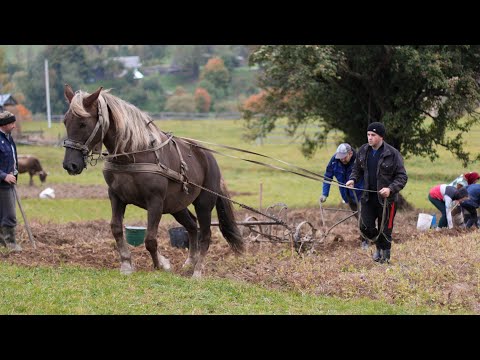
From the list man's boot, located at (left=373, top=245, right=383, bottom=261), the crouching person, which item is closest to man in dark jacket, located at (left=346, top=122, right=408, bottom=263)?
man's boot, located at (left=373, top=245, right=383, bottom=261)

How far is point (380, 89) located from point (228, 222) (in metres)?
9.71

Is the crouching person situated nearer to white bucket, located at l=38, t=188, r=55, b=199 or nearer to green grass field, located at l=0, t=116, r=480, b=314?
green grass field, located at l=0, t=116, r=480, b=314

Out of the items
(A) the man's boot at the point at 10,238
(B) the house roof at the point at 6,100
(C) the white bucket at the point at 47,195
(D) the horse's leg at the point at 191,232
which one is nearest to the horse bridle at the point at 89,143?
(D) the horse's leg at the point at 191,232

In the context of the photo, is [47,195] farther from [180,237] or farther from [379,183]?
[379,183]

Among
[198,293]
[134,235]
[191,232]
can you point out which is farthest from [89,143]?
[134,235]

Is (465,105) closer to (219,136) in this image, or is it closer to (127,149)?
(127,149)

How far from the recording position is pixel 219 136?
1978 inches

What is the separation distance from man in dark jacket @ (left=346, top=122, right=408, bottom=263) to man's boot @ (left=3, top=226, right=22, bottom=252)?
5.15m

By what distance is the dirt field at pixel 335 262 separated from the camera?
8320mm

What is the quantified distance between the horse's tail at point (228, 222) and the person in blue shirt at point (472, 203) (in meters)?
5.33

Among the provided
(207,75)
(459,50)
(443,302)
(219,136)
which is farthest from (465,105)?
(207,75)

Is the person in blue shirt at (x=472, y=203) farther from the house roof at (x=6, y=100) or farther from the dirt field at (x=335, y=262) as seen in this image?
the house roof at (x=6, y=100)

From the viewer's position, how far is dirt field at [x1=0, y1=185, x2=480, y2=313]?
8.32 m

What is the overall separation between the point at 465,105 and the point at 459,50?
1.41m
